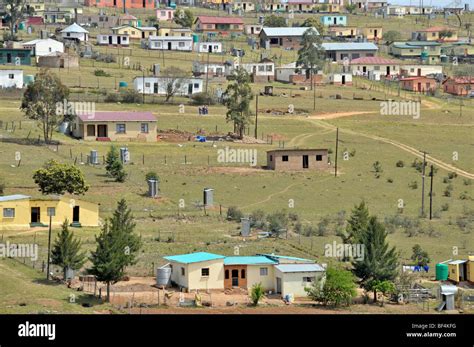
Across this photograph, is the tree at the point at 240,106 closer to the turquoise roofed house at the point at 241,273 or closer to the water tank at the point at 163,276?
the turquoise roofed house at the point at 241,273

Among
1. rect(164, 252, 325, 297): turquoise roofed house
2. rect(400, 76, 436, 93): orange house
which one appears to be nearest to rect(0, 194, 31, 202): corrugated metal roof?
rect(164, 252, 325, 297): turquoise roofed house

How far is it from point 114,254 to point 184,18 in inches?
3795

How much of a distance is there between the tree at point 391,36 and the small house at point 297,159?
222 ft

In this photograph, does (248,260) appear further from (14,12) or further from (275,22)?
(275,22)

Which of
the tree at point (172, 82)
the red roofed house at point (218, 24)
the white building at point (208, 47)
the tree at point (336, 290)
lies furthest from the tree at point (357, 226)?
the red roofed house at point (218, 24)

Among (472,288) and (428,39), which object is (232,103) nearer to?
(472,288)

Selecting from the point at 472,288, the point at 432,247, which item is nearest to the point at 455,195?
the point at 432,247

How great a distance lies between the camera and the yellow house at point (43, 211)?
143 ft

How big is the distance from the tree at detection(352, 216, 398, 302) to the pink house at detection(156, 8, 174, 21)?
97.4 meters

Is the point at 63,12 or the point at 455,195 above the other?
the point at 63,12

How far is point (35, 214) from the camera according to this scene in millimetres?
44219

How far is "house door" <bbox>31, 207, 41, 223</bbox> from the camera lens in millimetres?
44125

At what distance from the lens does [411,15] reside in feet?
523
